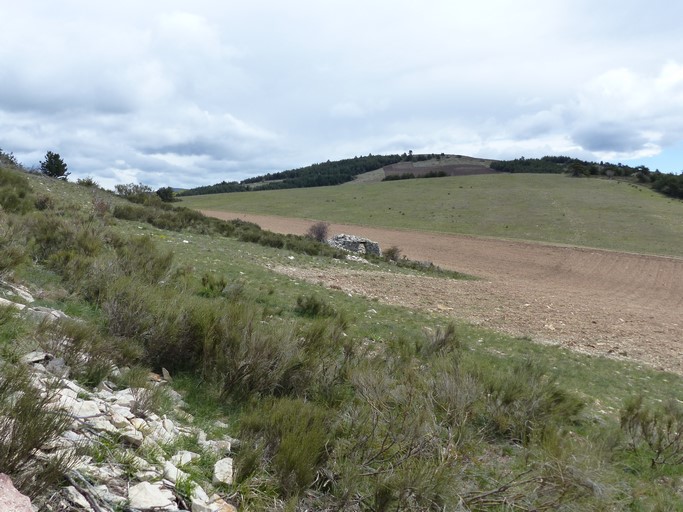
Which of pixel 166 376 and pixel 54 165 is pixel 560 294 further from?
pixel 54 165

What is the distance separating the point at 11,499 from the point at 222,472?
153 centimetres

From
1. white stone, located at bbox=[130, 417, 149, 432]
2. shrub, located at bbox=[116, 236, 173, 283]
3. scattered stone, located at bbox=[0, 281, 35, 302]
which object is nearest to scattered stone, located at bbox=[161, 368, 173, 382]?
white stone, located at bbox=[130, 417, 149, 432]

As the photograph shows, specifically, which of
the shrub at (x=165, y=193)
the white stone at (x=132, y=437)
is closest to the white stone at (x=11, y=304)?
the white stone at (x=132, y=437)

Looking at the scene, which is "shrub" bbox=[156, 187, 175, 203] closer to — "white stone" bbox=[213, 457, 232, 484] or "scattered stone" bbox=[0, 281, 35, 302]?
"scattered stone" bbox=[0, 281, 35, 302]

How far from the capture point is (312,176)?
121625 millimetres

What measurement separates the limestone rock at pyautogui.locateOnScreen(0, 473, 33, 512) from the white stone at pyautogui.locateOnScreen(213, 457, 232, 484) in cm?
139

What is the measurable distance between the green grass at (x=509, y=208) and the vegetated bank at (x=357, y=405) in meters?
39.2

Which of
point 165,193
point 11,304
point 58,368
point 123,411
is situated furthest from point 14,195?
point 165,193

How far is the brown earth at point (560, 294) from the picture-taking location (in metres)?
14.0

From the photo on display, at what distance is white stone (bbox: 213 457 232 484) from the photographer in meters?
3.51

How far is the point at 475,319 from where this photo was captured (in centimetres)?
1451

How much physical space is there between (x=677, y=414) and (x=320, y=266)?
14.8 meters

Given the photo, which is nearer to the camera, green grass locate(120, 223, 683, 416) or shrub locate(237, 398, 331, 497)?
shrub locate(237, 398, 331, 497)

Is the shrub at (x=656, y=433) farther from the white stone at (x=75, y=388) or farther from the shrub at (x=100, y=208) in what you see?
the shrub at (x=100, y=208)
